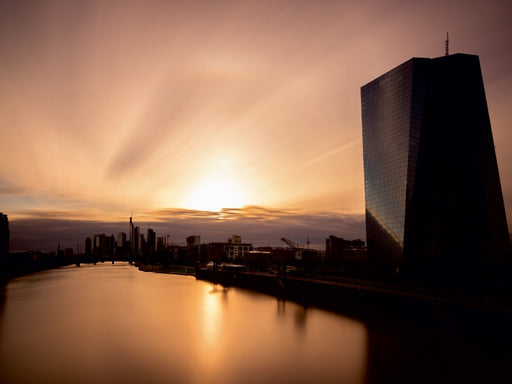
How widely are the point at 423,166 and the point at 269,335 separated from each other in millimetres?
88906

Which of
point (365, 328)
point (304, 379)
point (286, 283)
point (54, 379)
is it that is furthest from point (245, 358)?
point (286, 283)

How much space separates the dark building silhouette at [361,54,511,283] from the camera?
106312mm

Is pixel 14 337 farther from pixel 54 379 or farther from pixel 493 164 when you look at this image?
pixel 493 164

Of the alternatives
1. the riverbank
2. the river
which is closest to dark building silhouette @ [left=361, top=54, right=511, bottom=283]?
the riverbank

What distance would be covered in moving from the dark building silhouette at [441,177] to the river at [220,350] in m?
69.3

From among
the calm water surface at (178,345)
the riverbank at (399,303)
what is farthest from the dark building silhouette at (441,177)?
the calm water surface at (178,345)

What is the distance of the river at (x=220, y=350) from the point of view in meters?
27.0

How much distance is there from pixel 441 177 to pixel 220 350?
9760cm

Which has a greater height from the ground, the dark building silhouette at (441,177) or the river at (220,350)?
the dark building silhouette at (441,177)

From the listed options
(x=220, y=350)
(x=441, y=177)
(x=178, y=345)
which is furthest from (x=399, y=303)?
(x=441, y=177)

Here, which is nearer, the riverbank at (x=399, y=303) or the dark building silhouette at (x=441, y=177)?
the riverbank at (x=399, y=303)

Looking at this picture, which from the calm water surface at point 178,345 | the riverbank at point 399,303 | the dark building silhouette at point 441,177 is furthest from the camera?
the dark building silhouette at point 441,177

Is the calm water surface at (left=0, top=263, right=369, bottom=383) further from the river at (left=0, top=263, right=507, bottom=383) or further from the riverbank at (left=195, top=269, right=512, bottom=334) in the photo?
the riverbank at (left=195, top=269, right=512, bottom=334)

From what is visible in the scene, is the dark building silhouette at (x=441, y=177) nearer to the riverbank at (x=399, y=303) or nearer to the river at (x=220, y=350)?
the riverbank at (x=399, y=303)
